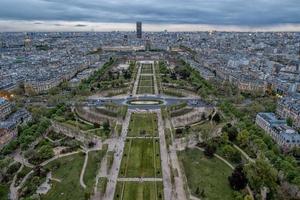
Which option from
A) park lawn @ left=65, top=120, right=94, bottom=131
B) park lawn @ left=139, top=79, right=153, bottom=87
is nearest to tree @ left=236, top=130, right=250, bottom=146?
park lawn @ left=65, top=120, right=94, bottom=131

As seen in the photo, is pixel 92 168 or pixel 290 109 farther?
pixel 290 109

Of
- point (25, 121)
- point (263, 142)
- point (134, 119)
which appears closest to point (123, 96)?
point (134, 119)

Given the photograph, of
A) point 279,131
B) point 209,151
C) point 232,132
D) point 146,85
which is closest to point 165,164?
point 209,151

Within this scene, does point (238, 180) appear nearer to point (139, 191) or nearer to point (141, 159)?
point (139, 191)

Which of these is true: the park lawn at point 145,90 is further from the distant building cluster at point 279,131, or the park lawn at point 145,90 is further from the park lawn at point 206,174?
the park lawn at point 206,174

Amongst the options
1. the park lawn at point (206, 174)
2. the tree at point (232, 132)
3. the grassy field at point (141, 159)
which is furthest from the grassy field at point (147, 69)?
the park lawn at point (206, 174)

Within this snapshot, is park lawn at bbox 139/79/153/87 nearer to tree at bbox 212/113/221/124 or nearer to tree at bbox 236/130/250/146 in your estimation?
tree at bbox 212/113/221/124
